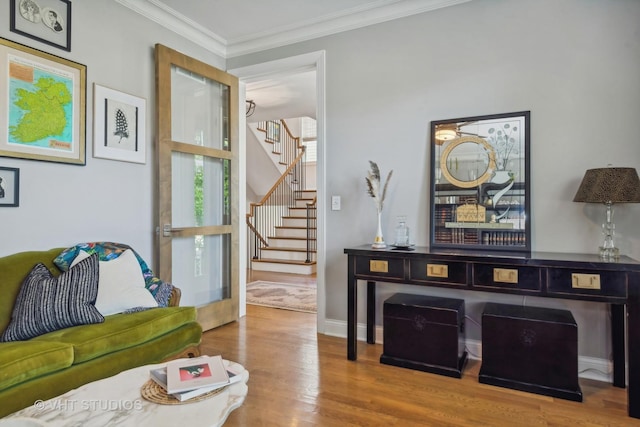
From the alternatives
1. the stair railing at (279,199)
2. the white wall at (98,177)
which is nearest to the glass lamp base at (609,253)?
the white wall at (98,177)

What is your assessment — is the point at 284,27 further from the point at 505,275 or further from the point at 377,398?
the point at 377,398

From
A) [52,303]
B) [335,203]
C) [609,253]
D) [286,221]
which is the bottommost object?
[52,303]

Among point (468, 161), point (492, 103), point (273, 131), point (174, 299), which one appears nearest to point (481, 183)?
point (468, 161)

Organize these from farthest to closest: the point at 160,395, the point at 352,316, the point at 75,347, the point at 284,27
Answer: the point at 284,27 < the point at 352,316 < the point at 75,347 < the point at 160,395

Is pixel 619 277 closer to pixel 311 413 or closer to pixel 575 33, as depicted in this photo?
pixel 575 33

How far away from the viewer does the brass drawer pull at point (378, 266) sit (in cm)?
262

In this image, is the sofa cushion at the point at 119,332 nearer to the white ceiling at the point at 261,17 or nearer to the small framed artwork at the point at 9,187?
the small framed artwork at the point at 9,187

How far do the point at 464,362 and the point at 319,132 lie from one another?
215 centimetres

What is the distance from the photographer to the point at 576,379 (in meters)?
2.14

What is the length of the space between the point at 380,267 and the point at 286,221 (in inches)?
199

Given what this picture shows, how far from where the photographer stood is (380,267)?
264 cm

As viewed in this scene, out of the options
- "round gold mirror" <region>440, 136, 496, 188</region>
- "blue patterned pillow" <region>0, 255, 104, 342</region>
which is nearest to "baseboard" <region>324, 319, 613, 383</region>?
"round gold mirror" <region>440, 136, 496, 188</region>

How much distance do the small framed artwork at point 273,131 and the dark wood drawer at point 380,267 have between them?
18.3ft

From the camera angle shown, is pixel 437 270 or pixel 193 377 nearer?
pixel 193 377
